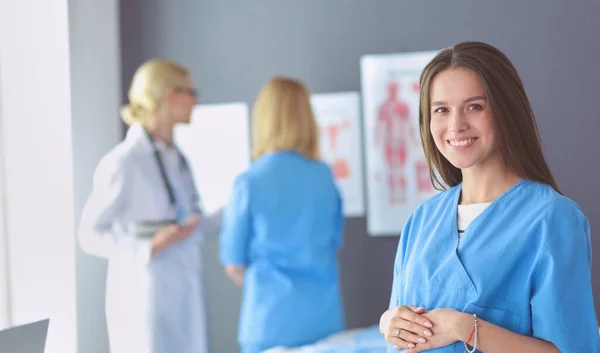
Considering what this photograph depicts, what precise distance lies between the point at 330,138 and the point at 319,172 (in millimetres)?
747

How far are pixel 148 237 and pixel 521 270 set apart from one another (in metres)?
1.88

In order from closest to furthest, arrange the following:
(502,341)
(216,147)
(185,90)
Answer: (502,341) < (185,90) < (216,147)

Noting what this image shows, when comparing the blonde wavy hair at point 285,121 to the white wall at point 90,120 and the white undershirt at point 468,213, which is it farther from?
the white undershirt at point 468,213

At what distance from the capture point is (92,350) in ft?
11.7

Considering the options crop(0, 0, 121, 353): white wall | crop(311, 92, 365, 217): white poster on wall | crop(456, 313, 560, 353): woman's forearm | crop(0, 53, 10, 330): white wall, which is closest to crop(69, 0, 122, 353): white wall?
crop(0, 0, 121, 353): white wall

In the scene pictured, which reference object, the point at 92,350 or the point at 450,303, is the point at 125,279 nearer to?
the point at 92,350

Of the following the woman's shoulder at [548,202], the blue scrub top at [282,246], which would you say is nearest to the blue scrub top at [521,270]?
the woman's shoulder at [548,202]

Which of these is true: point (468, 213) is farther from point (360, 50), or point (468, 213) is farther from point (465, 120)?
point (360, 50)

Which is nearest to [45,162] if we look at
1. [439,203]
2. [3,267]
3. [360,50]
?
[3,267]

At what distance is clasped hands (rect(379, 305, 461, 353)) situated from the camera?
1.41m

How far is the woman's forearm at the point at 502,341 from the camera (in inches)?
A: 53.4

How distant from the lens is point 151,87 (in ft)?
10.2

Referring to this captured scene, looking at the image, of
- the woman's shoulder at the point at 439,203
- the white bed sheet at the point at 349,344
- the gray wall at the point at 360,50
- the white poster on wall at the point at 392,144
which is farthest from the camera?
the white poster on wall at the point at 392,144

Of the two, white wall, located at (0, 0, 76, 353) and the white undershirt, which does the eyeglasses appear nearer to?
white wall, located at (0, 0, 76, 353)
